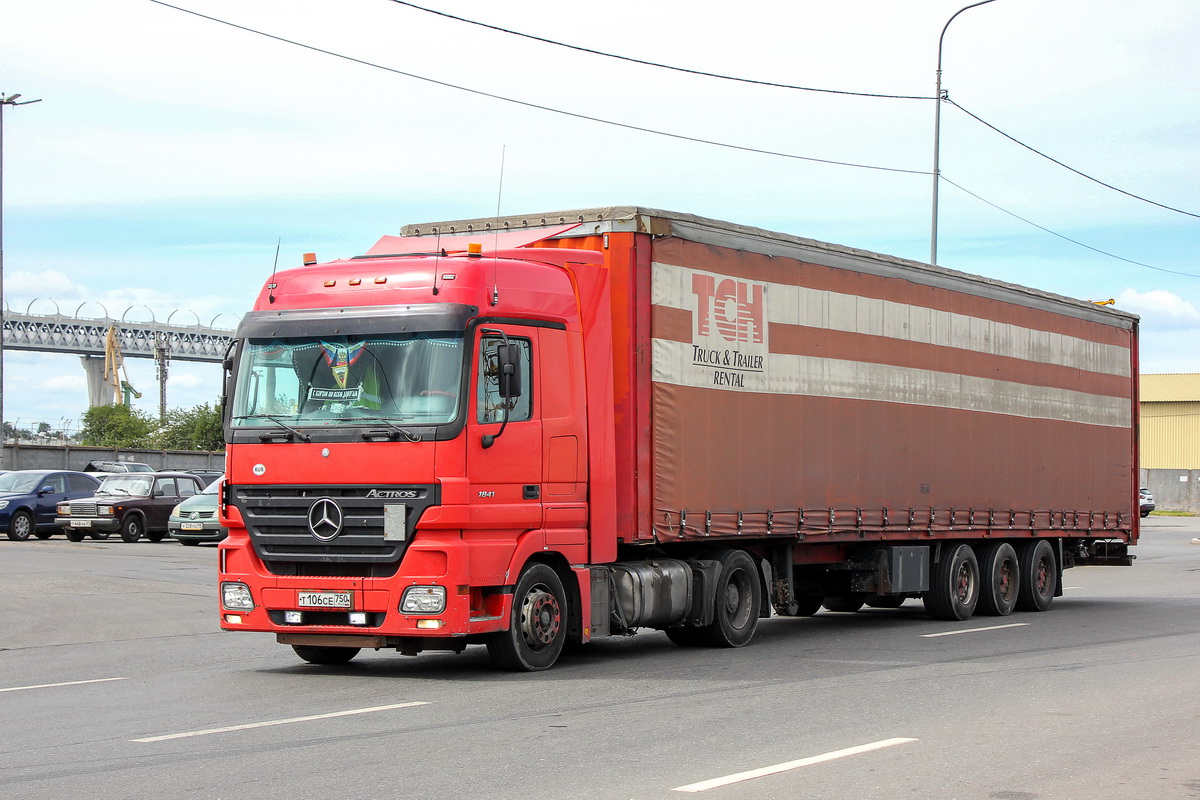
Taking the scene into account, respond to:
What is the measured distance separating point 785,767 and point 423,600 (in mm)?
3976

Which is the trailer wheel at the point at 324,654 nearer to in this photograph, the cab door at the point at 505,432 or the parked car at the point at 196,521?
the cab door at the point at 505,432

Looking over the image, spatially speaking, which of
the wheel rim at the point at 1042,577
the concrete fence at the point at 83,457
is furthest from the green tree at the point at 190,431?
the wheel rim at the point at 1042,577

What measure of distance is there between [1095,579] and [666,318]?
1825 cm

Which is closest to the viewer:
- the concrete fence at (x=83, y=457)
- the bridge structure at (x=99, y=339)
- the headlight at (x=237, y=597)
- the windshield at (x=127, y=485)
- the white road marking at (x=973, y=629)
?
the headlight at (x=237, y=597)

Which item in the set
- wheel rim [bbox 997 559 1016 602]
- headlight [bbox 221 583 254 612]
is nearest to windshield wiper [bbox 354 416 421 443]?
headlight [bbox 221 583 254 612]

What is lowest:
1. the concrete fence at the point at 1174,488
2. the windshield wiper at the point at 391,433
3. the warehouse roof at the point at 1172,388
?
the concrete fence at the point at 1174,488

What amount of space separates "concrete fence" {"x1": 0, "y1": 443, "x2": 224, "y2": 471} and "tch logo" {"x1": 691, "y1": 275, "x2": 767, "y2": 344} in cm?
3936

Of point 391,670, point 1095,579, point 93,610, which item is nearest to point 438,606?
point 391,670

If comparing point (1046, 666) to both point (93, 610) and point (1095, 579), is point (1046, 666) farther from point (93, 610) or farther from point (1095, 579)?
point (1095, 579)

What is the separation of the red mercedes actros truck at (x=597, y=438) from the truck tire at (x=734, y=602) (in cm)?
4

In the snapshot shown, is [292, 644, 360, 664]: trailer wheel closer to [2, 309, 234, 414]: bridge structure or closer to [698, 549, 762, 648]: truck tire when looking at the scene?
[698, 549, 762, 648]: truck tire

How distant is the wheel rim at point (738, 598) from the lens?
13977 millimetres

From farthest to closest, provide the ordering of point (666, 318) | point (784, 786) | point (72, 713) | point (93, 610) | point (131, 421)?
point (131, 421) → point (93, 610) → point (666, 318) → point (72, 713) → point (784, 786)

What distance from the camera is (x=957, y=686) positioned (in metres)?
10.9
